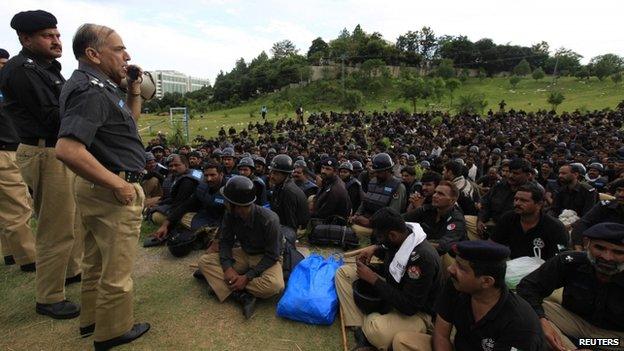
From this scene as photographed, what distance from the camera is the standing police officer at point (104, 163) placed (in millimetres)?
2338

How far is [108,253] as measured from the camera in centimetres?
266

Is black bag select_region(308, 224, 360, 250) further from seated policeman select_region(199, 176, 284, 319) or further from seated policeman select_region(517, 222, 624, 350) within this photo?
seated policeman select_region(517, 222, 624, 350)

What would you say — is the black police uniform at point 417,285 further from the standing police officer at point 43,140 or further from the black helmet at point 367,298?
the standing police officer at point 43,140

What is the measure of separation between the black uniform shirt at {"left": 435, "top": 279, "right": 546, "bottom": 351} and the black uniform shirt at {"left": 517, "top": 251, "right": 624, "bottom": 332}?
69cm

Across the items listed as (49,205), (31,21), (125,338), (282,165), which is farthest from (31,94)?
(282,165)

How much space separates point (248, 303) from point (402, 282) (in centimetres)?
158

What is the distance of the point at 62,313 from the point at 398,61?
6120cm

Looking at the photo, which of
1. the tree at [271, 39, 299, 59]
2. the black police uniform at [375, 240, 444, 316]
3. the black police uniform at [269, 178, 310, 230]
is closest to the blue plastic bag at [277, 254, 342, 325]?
the black police uniform at [375, 240, 444, 316]

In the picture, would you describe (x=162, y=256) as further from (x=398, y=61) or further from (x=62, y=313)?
(x=398, y=61)

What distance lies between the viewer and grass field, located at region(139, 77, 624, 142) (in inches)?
1258

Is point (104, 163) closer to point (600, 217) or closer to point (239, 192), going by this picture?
point (239, 192)

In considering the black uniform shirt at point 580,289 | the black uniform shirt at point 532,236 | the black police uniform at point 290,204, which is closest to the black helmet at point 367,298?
the black uniform shirt at point 580,289

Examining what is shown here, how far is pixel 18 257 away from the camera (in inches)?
167

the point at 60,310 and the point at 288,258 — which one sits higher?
the point at 288,258
